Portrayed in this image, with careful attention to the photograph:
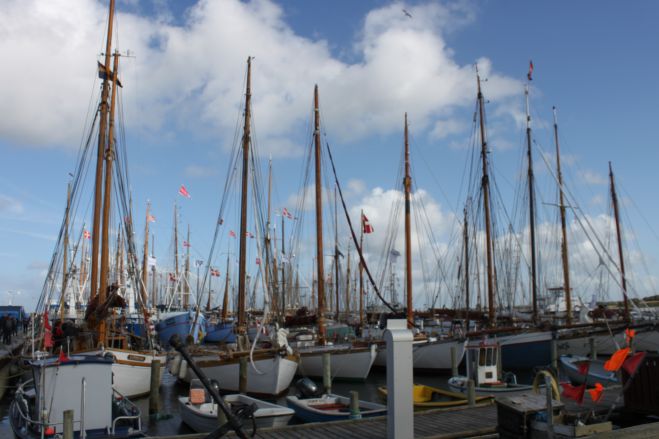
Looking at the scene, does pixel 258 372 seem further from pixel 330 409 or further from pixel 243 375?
pixel 330 409

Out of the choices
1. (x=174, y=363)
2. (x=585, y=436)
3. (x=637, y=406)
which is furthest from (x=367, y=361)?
(x=585, y=436)

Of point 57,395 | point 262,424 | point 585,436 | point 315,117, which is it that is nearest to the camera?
point 585,436

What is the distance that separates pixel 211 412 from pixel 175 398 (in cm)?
995

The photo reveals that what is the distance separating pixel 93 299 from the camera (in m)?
26.0

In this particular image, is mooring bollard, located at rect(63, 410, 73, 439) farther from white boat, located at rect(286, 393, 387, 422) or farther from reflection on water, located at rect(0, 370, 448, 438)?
reflection on water, located at rect(0, 370, 448, 438)

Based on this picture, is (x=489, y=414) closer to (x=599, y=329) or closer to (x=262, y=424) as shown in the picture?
(x=262, y=424)

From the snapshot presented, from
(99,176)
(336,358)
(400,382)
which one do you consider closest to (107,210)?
(99,176)

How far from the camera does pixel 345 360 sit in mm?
31172

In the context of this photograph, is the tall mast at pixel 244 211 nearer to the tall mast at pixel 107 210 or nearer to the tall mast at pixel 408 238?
the tall mast at pixel 107 210

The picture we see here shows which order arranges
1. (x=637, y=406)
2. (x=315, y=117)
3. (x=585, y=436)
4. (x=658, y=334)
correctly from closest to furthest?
(x=585, y=436)
(x=637, y=406)
(x=315, y=117)
(x=658, y=334)

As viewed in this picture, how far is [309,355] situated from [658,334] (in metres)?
27.3

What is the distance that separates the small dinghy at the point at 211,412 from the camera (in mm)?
16609

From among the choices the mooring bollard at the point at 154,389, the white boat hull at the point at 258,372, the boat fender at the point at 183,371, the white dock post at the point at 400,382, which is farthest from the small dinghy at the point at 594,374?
the boat fender at the point at 183,371

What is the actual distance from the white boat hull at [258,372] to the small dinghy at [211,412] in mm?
4488
